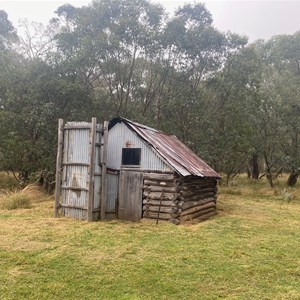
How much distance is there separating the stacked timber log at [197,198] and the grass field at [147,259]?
892mm

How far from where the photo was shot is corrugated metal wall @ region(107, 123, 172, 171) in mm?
13652

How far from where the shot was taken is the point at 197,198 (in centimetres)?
1520

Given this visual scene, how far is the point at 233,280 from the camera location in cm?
732

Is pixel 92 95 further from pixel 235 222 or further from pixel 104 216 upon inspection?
pixel 235 222

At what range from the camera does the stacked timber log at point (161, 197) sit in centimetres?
1326

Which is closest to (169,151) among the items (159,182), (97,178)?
(159,182)

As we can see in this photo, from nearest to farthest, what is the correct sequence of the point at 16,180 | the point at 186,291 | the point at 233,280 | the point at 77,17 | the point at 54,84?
the point at 186,291
the point at 233,280
the point at 54,84
the point at 16,180
the point at 77,17

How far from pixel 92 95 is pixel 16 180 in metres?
7.59

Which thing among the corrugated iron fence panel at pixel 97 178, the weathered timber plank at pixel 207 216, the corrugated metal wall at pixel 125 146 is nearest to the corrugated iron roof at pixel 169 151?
the corrugated metal wall at pixel 125 146

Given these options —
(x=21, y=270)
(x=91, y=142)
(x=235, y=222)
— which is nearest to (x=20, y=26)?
(x=91, y=142)

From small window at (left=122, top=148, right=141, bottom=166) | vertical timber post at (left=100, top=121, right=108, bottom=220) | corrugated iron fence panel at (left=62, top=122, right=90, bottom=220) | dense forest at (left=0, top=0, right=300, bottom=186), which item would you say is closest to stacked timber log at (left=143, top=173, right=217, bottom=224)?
small window at (left=122, top=148, right=141, bottom=166)

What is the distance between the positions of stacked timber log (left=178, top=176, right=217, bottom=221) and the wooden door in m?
1.67

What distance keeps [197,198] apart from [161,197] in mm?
2426

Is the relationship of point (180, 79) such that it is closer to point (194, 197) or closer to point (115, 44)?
point (115, 44)
